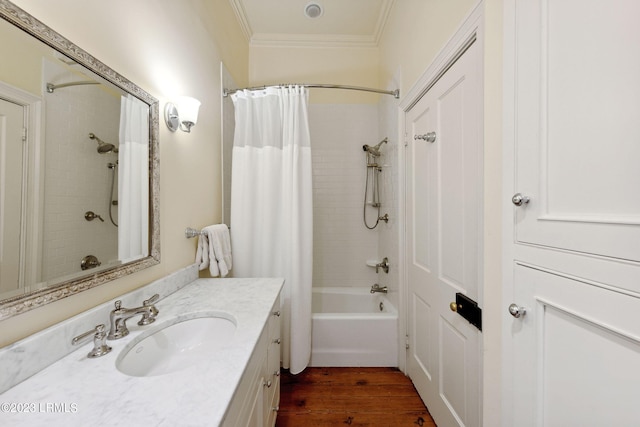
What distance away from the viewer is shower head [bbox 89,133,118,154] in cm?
83

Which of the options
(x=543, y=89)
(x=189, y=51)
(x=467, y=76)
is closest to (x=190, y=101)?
(x=189, y=51)

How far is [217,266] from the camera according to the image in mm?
1470

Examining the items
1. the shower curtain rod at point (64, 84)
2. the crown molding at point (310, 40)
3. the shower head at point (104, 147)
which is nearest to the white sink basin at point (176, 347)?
the shower head at point (104, 147)

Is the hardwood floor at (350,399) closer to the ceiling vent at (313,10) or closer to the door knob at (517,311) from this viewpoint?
the door knob at (517,311)

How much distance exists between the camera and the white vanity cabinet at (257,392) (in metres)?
0.63

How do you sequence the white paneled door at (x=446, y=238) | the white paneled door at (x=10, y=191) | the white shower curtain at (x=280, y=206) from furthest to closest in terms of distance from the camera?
the white shower curtain at (x=280, y=206), the white paneled door at (x=446, y=238), the white paneled door at (x=10, y=191)

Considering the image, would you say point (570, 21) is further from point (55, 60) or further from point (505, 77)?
point (55, 60)

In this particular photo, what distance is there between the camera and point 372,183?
8.17 ft

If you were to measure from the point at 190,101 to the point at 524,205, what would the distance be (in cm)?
151

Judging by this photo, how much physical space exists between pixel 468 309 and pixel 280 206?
1.28 meters

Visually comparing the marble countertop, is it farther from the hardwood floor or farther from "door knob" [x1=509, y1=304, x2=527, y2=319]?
the hardwood floor

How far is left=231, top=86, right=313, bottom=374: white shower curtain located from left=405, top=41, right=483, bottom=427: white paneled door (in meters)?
0.75

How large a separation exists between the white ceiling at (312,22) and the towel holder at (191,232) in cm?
193

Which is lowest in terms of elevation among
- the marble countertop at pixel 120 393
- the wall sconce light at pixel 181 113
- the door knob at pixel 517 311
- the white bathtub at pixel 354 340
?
the white bathtub at pixel 354 340
